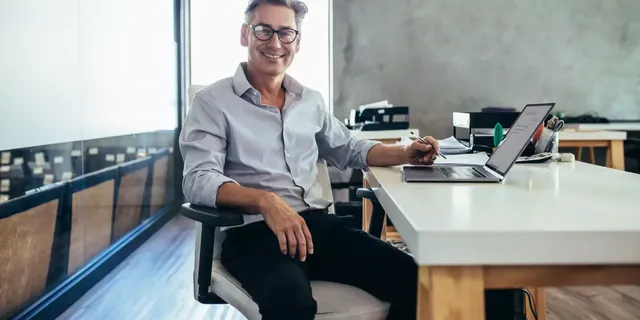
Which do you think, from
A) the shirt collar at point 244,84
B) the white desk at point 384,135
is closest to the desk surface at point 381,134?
the white desk at point 384,135

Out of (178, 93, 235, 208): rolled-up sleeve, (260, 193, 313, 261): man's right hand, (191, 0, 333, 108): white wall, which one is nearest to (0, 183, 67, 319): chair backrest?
(178, 93, 235, 208): rolled-up sleeve

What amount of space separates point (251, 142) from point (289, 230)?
16.9 inches

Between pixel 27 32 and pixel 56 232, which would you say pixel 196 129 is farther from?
pixel 56 232

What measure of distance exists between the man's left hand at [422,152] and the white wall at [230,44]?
126 inches

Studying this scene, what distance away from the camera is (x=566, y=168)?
1466 mm

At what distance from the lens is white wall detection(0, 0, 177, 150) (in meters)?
1.99

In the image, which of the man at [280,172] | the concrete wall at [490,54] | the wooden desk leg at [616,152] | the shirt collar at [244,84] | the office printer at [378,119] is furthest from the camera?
the concrete wall at [490,54]

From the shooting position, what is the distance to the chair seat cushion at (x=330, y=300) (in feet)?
3.53

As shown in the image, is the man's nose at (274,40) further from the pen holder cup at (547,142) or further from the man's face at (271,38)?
the pen holder cup at (547,142)

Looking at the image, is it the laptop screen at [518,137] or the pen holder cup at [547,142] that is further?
the pen holder cup at [547,142]

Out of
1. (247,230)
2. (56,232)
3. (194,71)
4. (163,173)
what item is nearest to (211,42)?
(194,71)

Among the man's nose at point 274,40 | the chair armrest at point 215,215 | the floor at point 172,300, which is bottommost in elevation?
the floor at point 172,300

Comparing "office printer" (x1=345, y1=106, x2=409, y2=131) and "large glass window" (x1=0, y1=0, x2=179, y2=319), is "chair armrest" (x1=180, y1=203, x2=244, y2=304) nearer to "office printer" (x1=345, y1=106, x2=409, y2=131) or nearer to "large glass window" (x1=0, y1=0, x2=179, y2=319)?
"large glass window" (x1=0, y1=0, x2=179, y2=319)

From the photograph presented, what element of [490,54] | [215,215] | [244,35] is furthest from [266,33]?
[490,54]
